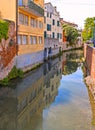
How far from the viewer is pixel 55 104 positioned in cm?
1560

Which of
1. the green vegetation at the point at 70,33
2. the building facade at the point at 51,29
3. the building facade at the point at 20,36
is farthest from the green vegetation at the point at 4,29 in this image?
the green vegetation at the point at 70,33

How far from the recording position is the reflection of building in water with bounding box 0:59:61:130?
40.2ft

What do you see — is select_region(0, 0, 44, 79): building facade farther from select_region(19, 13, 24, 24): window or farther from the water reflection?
the water reflection

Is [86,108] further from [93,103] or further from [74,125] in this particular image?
[74,125]

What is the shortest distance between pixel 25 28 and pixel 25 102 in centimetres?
1188

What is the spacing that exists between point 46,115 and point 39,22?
21134mm

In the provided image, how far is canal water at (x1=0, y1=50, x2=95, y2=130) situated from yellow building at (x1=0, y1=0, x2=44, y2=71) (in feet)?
12.6

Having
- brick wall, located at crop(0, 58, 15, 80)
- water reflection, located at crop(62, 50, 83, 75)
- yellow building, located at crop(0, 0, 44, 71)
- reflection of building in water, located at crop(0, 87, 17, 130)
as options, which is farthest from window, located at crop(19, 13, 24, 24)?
reflection of building in water, located at crop(0, 87, 17, 130)

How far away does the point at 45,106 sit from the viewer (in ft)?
50.2

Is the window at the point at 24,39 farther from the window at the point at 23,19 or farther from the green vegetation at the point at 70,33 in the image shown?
the green vegetation at the point at 70,33

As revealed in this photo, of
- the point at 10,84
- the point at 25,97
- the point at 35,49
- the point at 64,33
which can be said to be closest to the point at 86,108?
the point at 25,97

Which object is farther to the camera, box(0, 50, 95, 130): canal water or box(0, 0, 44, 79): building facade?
box(0, 0, 44, 79): building facade

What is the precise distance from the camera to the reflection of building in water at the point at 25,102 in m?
12.3

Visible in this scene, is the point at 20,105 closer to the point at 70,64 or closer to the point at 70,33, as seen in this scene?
the point at 70,64
